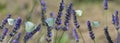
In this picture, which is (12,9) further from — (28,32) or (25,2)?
(28,32)

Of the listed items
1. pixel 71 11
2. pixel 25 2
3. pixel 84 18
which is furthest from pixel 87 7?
pixel 71 11

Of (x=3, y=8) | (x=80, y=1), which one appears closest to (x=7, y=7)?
(x=3, y=8)

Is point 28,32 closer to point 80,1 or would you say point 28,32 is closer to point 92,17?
point 92,17

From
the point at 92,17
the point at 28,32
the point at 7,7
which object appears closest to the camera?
the point at 28,32

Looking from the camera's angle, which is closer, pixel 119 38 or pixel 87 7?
pixel 119 38

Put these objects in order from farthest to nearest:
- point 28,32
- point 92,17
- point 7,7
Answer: point 7,7, point 92,17, point 28,32

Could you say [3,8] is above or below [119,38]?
below

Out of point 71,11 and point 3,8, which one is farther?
point 3,8

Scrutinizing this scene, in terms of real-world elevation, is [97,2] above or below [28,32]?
below

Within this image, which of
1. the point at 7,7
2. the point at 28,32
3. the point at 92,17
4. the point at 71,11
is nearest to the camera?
the point at 28,32
